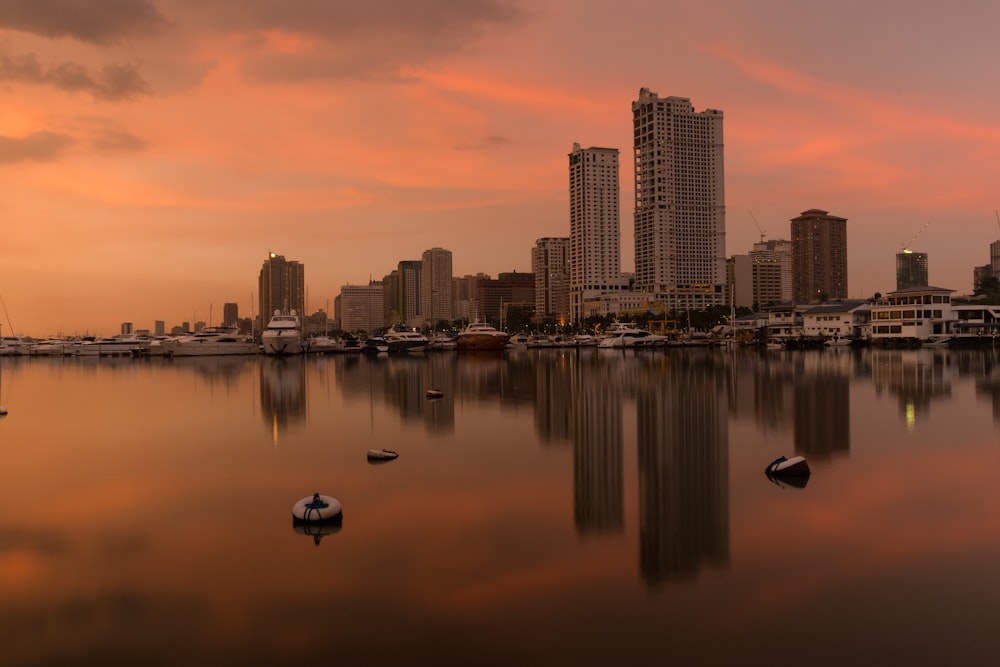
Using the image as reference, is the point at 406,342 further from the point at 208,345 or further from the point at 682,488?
the point at 682,488

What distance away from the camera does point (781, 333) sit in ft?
449

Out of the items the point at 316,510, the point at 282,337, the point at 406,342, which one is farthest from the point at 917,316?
the point at 316,510

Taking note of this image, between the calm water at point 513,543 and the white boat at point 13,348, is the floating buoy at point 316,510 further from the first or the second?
the white boat at point 13,348

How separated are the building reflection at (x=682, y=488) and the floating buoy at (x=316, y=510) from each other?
23.6 feet

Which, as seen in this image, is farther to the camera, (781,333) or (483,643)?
(781,333)

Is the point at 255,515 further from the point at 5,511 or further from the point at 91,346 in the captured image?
the point at 91,346

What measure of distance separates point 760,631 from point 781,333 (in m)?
136

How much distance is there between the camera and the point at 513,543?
1516 cm

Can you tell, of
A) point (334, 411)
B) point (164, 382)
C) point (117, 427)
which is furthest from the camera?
point (164, 382)

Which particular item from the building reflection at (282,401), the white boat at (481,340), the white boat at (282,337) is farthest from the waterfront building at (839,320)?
the building reflection at (282,401)

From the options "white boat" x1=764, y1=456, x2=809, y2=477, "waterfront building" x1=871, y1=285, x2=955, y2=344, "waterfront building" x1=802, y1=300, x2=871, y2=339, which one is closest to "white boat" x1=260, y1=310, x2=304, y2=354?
"waterfront building" x1=802, y1=300, x2=871, y2=339

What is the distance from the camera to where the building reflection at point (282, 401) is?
3438 centimetres

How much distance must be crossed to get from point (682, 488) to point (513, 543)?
6271 mm

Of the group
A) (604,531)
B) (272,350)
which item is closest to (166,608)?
(604,531)
